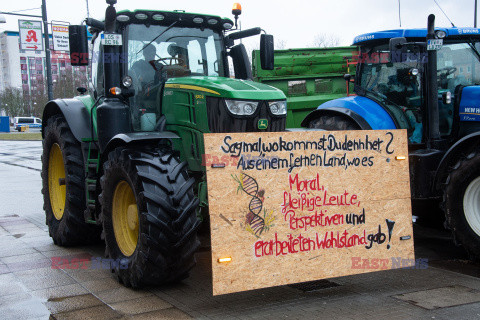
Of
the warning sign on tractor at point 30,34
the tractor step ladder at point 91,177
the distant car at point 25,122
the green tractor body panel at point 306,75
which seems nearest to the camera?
the tractor step ladder at point 91,177

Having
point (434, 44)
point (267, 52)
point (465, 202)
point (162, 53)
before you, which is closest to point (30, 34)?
point (162, 53)

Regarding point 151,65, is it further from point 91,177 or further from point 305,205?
point 305,205

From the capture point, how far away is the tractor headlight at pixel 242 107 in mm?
5336

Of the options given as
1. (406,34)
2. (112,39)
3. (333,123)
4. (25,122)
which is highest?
(406,34)

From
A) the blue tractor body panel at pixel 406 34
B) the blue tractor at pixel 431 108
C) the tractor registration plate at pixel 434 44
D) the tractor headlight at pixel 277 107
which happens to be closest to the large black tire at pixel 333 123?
the blue tractor at pixel 431 108

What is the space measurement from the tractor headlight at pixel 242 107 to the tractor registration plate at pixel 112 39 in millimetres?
1315

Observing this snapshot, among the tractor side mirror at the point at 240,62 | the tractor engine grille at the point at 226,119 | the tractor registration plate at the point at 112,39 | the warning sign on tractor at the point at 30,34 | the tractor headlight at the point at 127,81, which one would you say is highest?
the warning sign on tractor at the point at 30,34

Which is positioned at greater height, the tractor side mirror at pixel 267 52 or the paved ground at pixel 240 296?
the tractor side mirror at pixel 267 52

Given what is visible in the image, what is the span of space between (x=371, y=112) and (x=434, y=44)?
1285 mm

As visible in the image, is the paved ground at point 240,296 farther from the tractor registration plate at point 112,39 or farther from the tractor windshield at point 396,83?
the tractor registration plate at point 112,39

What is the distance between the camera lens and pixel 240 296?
196 inches

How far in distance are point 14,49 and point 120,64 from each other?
404 feet

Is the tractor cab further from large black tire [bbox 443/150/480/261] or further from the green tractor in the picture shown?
the green tractor

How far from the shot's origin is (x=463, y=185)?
5.82 metres
